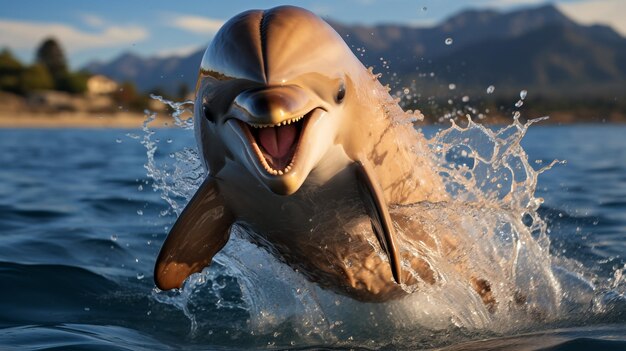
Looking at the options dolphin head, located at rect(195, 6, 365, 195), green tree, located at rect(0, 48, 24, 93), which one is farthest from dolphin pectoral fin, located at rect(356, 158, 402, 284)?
green tree, located at rect(0, 48, 24, 93)

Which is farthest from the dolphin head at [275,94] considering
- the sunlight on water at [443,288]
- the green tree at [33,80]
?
the green tree at [33,80]

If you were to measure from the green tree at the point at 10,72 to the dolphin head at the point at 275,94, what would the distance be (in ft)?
279

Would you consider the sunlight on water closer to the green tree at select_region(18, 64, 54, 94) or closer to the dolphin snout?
the dolphin snout

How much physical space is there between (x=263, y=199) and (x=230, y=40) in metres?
0.85

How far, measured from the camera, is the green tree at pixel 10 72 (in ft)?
272

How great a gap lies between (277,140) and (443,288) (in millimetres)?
1913

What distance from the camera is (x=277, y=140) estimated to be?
3.58m

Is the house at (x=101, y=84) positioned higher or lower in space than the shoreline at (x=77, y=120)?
higher

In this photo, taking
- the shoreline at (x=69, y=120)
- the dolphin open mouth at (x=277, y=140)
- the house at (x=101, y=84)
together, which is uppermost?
the dolphin open mouth at (x=277, y=140)

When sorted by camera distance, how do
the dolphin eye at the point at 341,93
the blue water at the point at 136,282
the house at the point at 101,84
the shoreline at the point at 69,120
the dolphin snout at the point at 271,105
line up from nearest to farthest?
the dolphin snout at the point at 271,105 → the dolphin eye at the point at 341,93 → the blue water at the point at 136,282 → the shoreline at the point at 69,120 → the house at the point at 101,84

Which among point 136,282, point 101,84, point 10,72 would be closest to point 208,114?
point 136,282

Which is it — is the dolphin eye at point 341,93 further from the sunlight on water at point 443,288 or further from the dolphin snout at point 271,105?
the sunlight on water at point 443,288

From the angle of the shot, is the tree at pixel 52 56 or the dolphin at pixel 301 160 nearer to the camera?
the dolphin at pixel 301 160

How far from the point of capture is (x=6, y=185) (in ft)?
43.1
